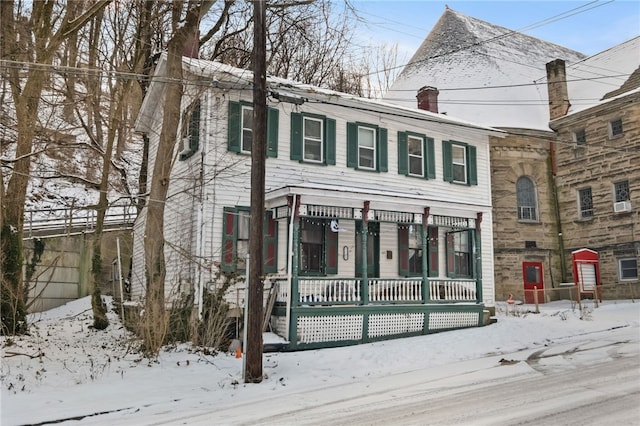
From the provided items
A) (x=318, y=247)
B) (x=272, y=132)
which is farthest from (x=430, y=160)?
(x=272, y=132)

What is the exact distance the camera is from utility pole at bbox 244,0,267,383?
912 centimetres

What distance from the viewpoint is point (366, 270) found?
45.5ft

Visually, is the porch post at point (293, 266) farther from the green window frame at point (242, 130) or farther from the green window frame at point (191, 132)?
the green window frame at point (191, 132)

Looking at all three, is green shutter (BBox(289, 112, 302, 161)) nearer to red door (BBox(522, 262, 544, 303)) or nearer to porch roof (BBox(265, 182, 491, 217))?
porch roof (BBox(265, 182, 491, 217))

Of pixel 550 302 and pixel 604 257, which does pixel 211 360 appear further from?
pixel 604 257

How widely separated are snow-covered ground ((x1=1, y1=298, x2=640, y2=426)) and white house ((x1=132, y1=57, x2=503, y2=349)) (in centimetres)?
116

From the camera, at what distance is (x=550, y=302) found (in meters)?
23.2

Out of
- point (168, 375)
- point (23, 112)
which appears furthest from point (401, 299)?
point (23, 112)

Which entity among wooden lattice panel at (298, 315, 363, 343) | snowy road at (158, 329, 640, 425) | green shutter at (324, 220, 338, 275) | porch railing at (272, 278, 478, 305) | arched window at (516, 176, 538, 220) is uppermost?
arched window at (516, 176, 538, 220)

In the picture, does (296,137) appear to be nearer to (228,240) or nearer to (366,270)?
(228,240)

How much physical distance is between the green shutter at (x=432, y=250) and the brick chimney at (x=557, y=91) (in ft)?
44.9

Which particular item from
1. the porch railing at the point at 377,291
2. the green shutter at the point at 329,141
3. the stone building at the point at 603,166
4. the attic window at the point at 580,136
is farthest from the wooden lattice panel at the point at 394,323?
the attic window at the point at 580,136

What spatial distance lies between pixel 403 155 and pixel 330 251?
4.32 meters

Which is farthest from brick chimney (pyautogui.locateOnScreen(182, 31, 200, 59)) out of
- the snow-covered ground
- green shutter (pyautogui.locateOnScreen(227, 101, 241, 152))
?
the snow-covered ground
